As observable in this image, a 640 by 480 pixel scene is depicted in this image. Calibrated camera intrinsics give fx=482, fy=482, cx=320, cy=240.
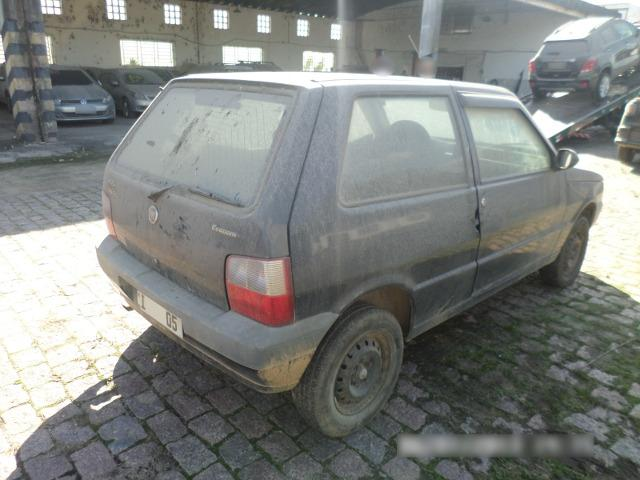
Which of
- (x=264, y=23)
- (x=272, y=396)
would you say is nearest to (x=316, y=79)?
(x=272, y=396)

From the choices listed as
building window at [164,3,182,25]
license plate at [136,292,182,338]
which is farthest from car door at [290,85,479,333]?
building window at [164,3,182,25]

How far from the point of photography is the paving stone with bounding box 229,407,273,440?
2.55 metres

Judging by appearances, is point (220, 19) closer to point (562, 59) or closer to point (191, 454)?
point (562, 59)

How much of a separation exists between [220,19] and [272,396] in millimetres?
24563

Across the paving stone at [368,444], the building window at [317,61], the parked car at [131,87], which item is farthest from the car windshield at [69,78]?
the building window at [317,61]

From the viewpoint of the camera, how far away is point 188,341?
233 centimetres

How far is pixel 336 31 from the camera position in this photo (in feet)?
95.3

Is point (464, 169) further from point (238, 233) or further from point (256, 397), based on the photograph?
point (256, 397)

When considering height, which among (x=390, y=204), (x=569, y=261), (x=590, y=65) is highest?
(x=590, y=65)

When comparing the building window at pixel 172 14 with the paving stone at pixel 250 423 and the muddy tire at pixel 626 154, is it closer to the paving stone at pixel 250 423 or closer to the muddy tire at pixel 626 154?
the muddy tire at pixel 626 154

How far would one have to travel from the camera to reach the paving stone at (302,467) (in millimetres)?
A: 2293

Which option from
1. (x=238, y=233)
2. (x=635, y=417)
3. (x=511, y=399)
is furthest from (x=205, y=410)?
(x=635, y=417)

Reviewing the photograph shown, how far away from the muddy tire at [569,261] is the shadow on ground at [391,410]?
0.60m

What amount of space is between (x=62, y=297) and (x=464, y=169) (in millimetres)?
3202
